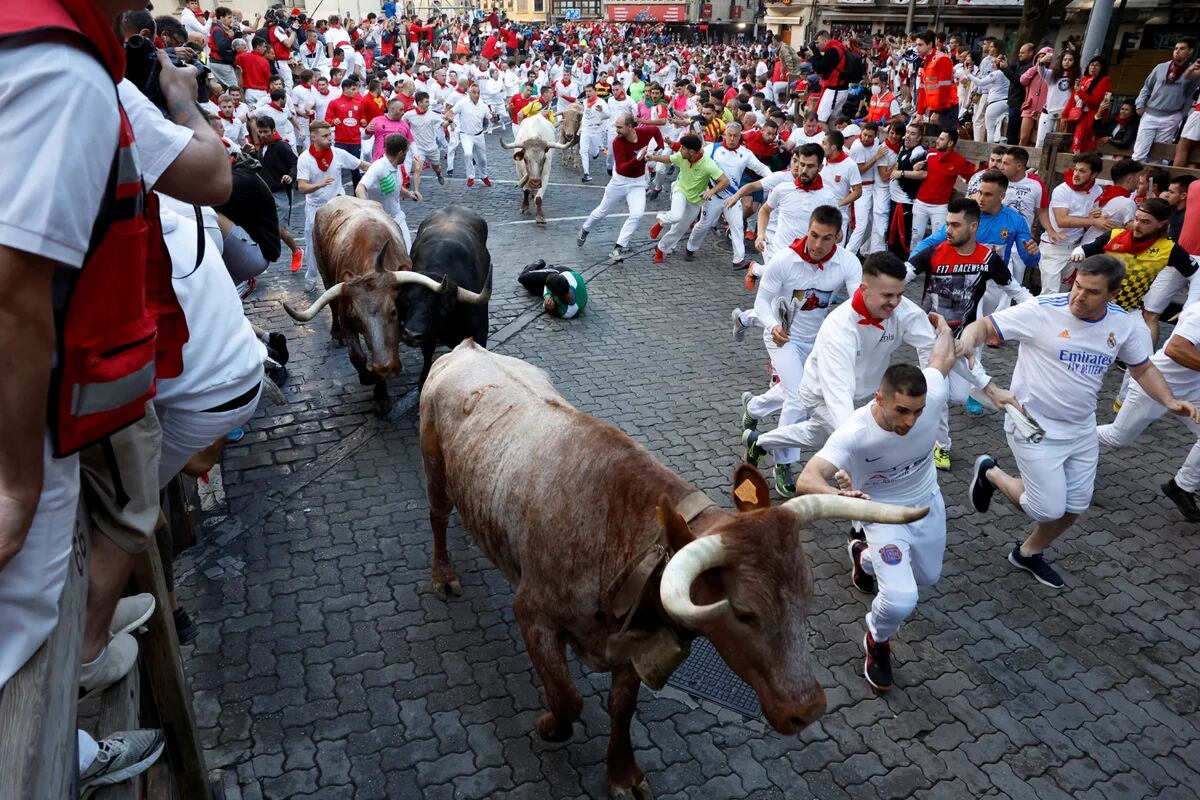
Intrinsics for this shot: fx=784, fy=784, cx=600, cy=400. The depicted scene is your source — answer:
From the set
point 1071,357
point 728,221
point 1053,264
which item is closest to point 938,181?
point 1053,264

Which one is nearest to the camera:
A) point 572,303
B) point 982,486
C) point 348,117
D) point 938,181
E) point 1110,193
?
point 982,486

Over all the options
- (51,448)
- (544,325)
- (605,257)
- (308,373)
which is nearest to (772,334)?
(544,325)

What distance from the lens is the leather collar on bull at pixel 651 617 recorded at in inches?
130

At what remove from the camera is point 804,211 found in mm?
10734

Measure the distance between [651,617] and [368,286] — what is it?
17.3 feet

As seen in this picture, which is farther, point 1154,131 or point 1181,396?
point 1154,131

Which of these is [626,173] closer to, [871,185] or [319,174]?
[871,185]

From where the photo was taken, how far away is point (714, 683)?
16.3 feet

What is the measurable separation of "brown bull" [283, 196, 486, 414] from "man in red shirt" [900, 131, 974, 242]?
7326 mm

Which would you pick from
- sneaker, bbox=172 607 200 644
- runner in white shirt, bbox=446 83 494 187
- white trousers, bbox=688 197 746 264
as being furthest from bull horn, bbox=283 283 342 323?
runner in white shirt, bbox=446 83 494 187

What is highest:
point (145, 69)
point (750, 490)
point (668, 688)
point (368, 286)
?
point (145, 69)

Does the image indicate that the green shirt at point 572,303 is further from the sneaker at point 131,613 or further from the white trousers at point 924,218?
the sneaker at point 131,613

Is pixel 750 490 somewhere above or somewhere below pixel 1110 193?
above

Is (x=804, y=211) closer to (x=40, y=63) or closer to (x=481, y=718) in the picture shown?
(x=481, y=718)
